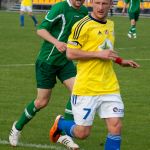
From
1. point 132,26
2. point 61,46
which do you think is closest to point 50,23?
point 61,46

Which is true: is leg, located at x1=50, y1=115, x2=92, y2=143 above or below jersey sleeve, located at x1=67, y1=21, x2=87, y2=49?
below

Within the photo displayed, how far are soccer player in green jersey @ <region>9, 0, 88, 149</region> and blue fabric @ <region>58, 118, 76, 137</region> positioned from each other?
22 cm

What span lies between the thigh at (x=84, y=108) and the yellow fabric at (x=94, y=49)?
7cm

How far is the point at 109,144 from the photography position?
7.18 meters

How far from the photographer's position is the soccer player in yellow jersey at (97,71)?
715 centimetres

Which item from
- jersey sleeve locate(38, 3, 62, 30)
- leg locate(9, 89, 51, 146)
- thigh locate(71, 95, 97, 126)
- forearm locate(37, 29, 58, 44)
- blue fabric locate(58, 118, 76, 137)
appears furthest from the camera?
leg locate(9, 89, 51, 146)

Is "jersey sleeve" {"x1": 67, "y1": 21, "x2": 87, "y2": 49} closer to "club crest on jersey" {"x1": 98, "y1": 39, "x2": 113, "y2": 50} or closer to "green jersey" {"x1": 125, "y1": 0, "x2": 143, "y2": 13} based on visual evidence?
"club crest on jersey" {"x1": 98, "y1": 39, "x2": 113, "y2": 50}

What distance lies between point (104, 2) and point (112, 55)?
555 millimetres

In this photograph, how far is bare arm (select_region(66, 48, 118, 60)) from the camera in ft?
23.1

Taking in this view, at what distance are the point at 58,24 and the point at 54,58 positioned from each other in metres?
0.43

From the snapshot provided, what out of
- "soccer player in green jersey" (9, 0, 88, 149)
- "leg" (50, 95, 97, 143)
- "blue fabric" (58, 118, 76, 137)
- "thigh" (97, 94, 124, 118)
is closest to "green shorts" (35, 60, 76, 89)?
"soccer player in green jersey" (9, 0, 88, 149)

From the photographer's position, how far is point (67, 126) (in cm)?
805

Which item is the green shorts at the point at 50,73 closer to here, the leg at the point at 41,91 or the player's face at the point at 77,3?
the leg at the point at 41,91

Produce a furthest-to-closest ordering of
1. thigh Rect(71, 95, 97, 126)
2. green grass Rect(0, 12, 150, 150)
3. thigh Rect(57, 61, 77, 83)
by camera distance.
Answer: green grass Rect(0, 12, 150, 150)
thigh Rect(57, 61, 77, 83)
thigh Rect(71, 95, 97, 126)
